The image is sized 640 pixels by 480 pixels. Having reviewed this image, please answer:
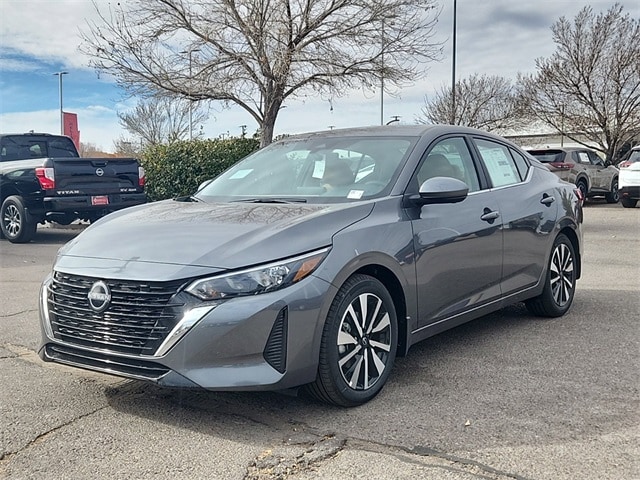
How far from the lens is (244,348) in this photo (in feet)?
10.3

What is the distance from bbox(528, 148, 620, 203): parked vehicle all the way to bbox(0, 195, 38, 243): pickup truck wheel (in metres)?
12.3

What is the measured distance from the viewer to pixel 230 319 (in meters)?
3.11

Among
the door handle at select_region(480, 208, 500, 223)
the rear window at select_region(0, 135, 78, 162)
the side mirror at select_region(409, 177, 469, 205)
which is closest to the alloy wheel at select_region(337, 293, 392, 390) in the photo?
the side mirror at select_region(409, 177, 469, 205)

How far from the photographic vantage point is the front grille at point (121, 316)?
124 inches

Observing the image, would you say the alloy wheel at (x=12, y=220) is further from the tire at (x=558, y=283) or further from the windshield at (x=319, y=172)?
the tire at (x=558, y=283)

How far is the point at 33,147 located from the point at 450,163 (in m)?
11.1

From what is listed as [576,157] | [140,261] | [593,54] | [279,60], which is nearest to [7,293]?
[140,261]

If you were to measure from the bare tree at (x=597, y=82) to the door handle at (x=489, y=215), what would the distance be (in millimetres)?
22944

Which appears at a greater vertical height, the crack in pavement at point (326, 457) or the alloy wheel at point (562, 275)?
the alloy wheel at point (562, 275)

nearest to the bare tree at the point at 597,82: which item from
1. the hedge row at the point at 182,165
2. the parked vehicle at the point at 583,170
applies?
the parked vehicle at the point at 583,170

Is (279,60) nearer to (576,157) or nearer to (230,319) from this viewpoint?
(576,157)

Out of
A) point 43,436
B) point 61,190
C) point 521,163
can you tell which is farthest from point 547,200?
point 61,190

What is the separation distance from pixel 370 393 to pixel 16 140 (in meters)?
→ 11.7

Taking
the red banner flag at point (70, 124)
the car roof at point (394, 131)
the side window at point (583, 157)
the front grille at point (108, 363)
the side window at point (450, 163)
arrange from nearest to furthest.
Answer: the front grille at point (108, 363) < the side window at point (450, 163) < the car roof at point (394, 131) < the side window at point (583, 157) < the red banner flag at point (70, 124)
